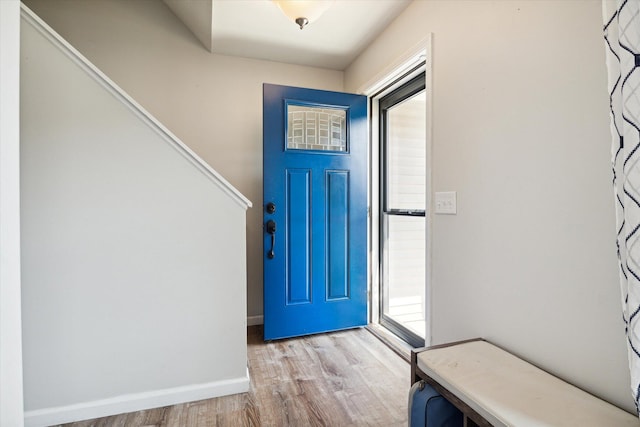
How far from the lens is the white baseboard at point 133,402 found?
1.49 meters

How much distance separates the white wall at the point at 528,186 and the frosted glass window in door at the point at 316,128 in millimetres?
996

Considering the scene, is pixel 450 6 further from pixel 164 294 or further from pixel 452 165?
pixel 164 294

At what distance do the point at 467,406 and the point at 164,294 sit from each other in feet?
4.91

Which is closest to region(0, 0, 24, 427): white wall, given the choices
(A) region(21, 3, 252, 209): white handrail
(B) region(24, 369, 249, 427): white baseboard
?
(A) region(21, 3, 252, 209): white handrail

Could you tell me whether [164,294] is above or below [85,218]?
below

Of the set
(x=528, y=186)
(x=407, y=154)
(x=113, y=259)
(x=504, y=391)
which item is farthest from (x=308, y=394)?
(x=407, y=154)

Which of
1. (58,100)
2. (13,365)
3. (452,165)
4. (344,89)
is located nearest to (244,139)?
(344,89)

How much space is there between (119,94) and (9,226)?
2.64 ft

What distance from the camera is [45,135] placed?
1480 millimetres

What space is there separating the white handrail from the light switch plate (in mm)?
1110

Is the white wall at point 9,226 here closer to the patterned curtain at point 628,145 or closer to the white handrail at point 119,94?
the white handrail at point 119,94

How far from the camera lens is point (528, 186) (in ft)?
4.17

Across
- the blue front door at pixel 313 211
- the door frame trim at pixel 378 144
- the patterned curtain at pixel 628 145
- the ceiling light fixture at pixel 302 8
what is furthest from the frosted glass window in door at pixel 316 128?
the patterned curtain at pixel 628 145

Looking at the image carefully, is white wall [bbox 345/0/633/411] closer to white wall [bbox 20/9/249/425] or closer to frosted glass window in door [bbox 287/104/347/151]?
frosted glass window in door [bbox 287/104/347/151]
